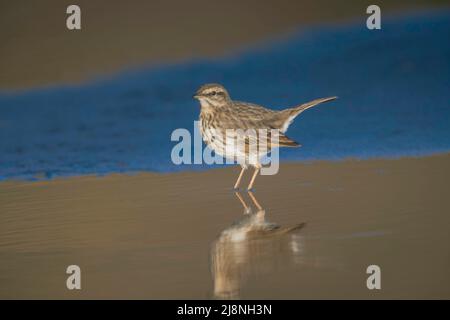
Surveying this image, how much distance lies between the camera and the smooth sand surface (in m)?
16.1

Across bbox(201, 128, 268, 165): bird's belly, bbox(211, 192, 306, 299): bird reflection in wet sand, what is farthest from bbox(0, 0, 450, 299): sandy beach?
bbox(201, 128, 268, 165): bird's belly

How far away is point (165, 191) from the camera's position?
9.12 metres

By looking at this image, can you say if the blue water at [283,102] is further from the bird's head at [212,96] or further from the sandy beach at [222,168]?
the bird's head at [212,96]

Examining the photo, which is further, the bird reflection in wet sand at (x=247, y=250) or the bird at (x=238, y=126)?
the bird at (x=238, y=126)

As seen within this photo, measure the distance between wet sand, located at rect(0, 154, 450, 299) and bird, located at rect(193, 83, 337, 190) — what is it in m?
0.36

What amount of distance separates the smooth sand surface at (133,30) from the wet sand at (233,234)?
A: 647 cm

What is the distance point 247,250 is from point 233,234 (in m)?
0.53

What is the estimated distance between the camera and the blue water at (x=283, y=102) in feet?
36.6

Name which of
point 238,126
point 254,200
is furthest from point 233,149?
point 254,200

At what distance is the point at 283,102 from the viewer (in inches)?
543

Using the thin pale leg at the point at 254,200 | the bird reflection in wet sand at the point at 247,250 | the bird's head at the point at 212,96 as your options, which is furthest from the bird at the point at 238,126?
the bird reflection in wet sand at the point at 247,250

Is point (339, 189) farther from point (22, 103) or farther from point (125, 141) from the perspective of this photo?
point (22, 103)

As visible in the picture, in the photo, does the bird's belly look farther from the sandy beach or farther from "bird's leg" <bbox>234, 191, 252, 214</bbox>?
"bird's leg" <bbox>234, 191, 252, 214</bbox>

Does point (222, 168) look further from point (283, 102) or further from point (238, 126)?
point (283, 102)
